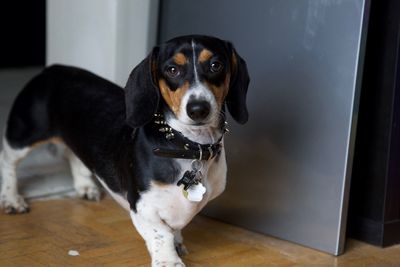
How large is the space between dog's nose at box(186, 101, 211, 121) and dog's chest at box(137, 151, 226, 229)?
0.27 m

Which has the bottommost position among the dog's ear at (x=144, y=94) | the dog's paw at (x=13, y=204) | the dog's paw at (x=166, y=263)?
the dog's paw at (x=13, y=204)

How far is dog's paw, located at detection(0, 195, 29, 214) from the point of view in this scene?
113 inches

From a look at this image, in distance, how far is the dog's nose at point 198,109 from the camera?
1.96 meters

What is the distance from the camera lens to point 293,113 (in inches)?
104

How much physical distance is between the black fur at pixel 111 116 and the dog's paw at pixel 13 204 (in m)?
0.23

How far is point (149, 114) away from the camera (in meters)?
2.12

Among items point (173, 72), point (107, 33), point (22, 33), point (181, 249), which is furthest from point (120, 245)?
point (22, 33)

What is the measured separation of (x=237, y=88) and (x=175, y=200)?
1.35 feet

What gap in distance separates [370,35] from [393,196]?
25.1 inches

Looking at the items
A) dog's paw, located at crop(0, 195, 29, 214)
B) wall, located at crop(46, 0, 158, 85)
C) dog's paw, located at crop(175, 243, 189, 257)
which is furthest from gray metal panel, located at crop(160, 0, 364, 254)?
dog's paw, located at crop(0, 195, 29, 214)

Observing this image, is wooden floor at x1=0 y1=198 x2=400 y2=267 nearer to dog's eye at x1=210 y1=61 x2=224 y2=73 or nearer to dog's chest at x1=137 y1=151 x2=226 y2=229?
dog's chest at x1=137 y1=151 x2=226 y2=229

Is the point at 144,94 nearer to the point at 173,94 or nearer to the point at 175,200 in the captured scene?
the point at 173,94

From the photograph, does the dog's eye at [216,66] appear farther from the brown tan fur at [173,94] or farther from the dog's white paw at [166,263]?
the dog's white paw at [166,263]

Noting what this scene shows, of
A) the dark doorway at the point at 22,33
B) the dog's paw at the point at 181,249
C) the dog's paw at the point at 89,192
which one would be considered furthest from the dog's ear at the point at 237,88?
the dark doorway at the point at 22,33
